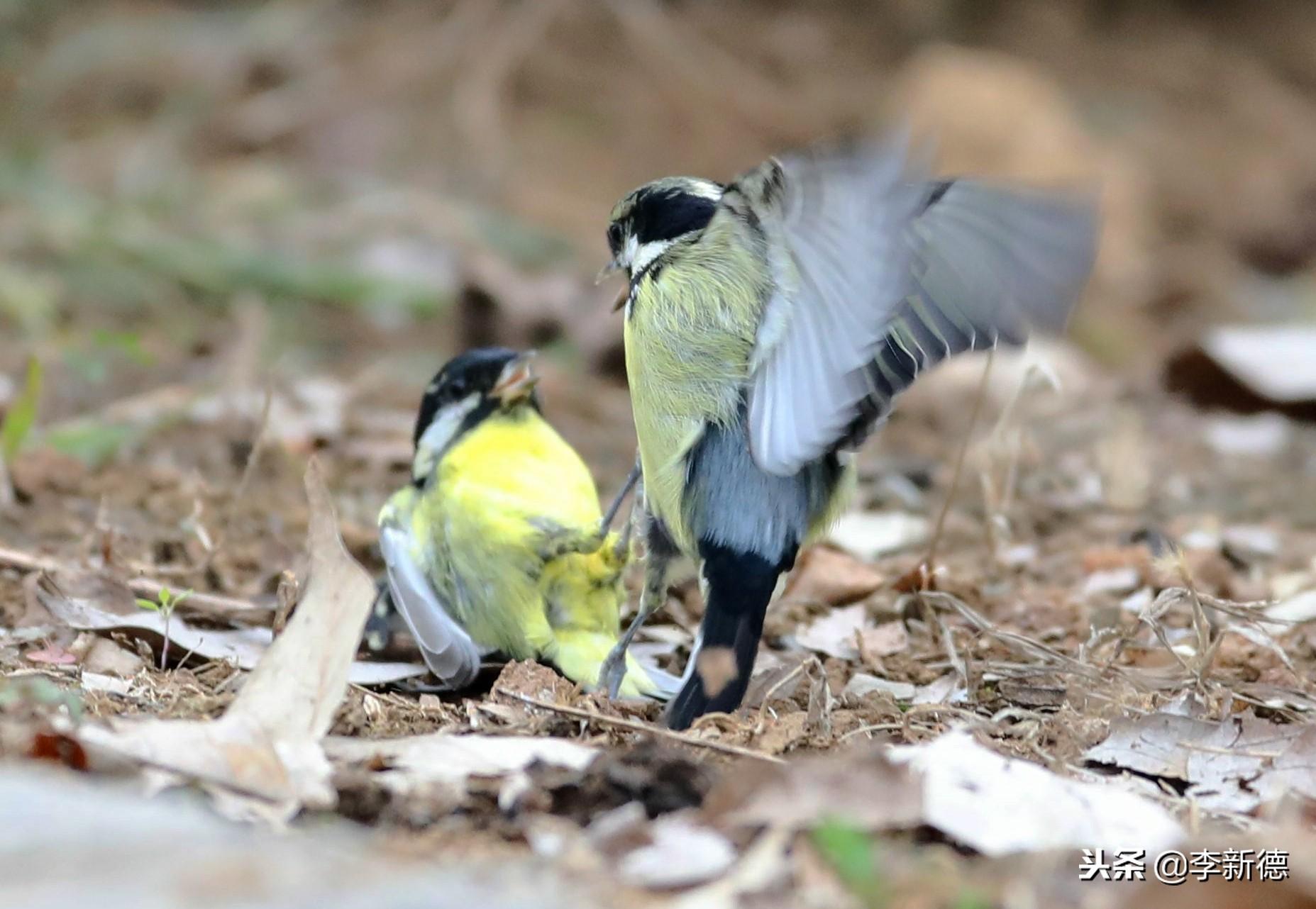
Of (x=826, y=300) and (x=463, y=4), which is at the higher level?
(x=463, y=4)

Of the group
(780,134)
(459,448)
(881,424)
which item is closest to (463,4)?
(780,134)

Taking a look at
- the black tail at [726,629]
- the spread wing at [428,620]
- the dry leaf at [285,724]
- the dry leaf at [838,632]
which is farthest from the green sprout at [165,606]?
the dry leaf at [838,632]

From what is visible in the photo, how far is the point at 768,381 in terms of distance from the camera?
9.95 feet

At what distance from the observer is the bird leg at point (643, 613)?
3340 millimetres

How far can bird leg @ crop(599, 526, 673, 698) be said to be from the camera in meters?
3.34

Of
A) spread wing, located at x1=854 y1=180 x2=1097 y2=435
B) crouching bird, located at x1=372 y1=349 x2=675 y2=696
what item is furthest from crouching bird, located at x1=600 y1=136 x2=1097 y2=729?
crouching bird, located at x1=372 y1=349 x2=675 y2=696

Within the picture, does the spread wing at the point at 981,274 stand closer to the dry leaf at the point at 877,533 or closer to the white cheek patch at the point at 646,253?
the white cheek patch at the point at 646,253

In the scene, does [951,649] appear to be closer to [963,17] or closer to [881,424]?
[881,424]

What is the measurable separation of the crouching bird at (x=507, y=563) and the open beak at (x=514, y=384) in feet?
0.26

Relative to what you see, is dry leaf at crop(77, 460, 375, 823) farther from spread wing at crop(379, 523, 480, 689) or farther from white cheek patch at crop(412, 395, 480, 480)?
white cheek patch at crop(412, 395, 480, 480)

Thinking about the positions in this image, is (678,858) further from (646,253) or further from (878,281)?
(646,253)

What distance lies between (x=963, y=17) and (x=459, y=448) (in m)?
8.91

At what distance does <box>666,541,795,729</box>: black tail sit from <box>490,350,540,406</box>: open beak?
992 millimetres

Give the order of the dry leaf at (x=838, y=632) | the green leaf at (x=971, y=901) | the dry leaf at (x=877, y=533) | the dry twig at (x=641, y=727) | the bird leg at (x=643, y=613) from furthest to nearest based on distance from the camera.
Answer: the dry leaf at (x=877, y=533)
the dry leaf at (x=838, y=632)
the bird leg at (x=643, y=613)
the dry twig at (x=641, y=727)
the green leaf at (x=971, y=901)
